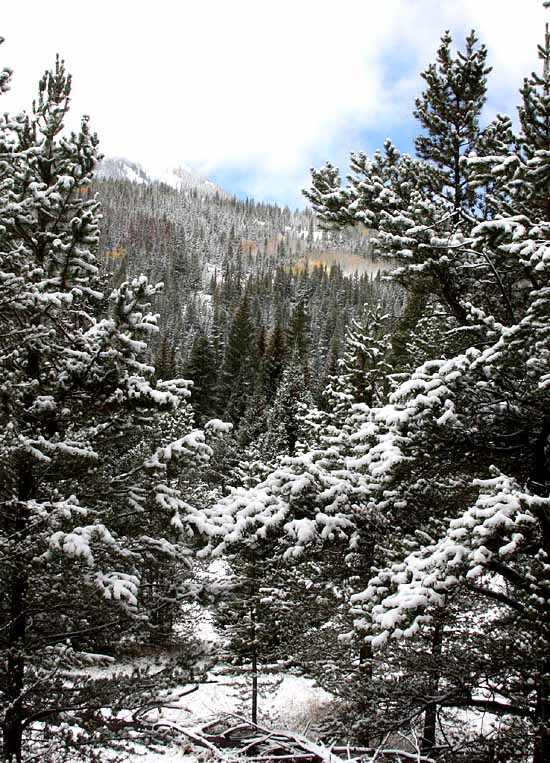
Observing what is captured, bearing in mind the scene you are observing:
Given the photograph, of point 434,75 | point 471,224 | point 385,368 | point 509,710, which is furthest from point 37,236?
point 385,368

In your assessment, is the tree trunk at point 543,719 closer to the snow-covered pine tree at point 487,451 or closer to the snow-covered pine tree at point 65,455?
the snow-covered pine tree at point 487,451

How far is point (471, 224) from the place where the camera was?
7.11m

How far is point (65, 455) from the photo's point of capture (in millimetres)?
6320

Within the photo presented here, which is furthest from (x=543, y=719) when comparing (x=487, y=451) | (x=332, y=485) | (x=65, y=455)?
(x=65, y=455)

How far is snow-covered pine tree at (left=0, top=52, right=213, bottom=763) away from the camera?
5891 mm

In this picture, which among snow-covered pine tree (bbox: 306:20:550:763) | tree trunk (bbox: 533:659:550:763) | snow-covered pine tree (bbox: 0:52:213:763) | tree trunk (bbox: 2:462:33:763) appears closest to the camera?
snow-covered pine tree (bbox: 306:20:550:763)

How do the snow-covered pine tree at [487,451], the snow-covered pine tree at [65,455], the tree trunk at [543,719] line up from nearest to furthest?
the snow-covered pine tree at [487,451]
the tree trunk at [543,719]
the snow-covered pine tree at [65,455]

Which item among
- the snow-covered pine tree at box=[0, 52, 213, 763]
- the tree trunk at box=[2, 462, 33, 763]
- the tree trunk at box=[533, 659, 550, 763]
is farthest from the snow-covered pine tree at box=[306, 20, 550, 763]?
the tree trunk at box=[2, 462, 33, 763]

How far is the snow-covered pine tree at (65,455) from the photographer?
19.3 ft

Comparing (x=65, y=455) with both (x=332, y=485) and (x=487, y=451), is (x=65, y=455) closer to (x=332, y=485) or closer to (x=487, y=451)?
(x=332, y=485)

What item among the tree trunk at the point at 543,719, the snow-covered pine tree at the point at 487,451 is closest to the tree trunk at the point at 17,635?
the snow-covered pine tree at the point at 487,451

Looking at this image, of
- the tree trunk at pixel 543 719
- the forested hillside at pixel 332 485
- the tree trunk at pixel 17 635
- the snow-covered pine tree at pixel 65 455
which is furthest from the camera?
the snow-covered pine tree at pixel 65 455

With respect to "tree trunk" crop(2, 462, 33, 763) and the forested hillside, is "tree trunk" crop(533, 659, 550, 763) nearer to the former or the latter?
the forested hillside

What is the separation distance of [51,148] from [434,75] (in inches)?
237
